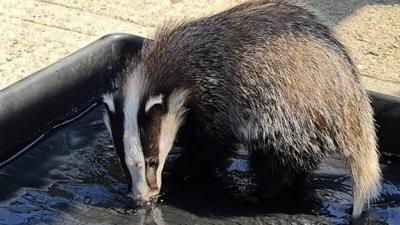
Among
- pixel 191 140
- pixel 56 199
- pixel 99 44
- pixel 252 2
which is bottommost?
pixel 56 199

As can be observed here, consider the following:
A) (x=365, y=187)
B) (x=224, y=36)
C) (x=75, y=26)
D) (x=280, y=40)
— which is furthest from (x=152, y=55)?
(x=75, y=26)

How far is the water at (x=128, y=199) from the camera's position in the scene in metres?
3.56

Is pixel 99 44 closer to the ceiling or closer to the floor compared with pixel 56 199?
closer to the ceiling

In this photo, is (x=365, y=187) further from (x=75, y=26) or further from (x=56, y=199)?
(x=75, y=26)

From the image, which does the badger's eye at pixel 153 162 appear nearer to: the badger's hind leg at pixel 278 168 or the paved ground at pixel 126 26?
the badger's hind leg at pixel 278 168

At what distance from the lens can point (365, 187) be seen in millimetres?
3605

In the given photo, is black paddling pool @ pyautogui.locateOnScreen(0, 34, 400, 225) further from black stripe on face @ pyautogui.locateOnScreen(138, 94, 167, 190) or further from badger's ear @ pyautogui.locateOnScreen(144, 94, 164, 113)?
badger's ear @ pyautogui.locateOnScreen(144, 94, 164, 113)

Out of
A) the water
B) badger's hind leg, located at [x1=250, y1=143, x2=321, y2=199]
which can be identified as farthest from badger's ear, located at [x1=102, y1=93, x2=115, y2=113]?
badger's hind leg, located at [x1=250, y1=143, x2=321, y2=199]

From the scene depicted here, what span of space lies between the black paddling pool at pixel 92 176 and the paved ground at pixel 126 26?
999mm

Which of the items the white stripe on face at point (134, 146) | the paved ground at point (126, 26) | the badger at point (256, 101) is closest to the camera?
the white stripe on face at point (134, 146)

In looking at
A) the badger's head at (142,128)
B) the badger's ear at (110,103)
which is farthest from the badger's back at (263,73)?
the badger's ear at (110,103)

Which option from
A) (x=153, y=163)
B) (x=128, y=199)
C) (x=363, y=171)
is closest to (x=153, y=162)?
(x=153, y=163)

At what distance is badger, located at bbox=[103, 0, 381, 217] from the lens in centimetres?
353

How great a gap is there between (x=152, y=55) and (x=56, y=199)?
32.7 inches
